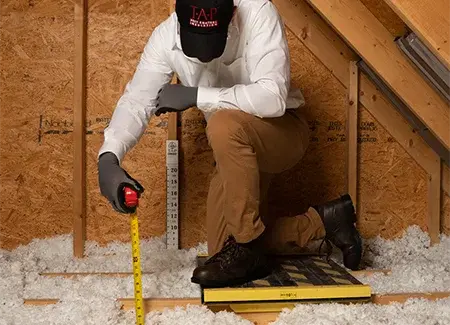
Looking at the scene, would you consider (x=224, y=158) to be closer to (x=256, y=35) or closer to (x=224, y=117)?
(x=224, y=117)

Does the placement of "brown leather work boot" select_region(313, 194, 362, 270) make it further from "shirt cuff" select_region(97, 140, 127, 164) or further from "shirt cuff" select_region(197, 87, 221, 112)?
"shirt cuff" select_region(97, 140, 127, 164)

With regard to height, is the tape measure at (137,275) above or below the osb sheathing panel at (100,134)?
below

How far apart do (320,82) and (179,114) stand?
64 centimetres

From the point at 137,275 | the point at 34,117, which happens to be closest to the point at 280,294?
the point at 137,275

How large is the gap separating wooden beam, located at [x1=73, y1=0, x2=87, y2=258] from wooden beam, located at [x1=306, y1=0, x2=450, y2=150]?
1.01 metres

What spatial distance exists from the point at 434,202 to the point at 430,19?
5.07 feet

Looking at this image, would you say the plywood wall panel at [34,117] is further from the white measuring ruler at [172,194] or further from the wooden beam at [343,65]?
the wooden beam at [343,65]

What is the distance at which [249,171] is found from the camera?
6.73 feet

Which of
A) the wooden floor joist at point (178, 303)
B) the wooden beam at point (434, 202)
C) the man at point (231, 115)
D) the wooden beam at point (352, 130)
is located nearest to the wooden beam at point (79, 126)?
the man at point (231, 115)

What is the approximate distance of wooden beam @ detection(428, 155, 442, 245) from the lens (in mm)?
2994

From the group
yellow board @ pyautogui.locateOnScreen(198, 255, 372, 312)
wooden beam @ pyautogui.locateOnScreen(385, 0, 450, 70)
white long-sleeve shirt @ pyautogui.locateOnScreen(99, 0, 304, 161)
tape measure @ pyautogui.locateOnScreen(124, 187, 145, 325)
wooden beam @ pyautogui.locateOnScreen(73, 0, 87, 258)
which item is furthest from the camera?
wooden beam @ pyautogui.locateOnScreen(73, 0, 87, 258)

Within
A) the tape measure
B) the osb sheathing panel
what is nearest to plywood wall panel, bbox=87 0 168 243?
the osb sheathing panel

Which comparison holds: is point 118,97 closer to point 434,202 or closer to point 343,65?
point 343,65

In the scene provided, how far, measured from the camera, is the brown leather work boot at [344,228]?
7.89 feet
